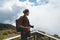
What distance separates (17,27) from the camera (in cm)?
574

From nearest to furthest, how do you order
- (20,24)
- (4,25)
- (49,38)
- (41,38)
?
(20,24) → (49,38) → (41,38) → (4,25)

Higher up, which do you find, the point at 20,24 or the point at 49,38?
the point at 20,24

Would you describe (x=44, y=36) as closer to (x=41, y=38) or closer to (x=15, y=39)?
(x=41, y=38)

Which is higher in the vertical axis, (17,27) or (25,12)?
(25,12)

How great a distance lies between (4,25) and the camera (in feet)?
57.8

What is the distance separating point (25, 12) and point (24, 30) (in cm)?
48

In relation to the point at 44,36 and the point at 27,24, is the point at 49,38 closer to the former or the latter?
the point at 44,36

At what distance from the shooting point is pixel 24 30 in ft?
19.4

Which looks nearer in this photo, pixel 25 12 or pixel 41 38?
pixel 25 12

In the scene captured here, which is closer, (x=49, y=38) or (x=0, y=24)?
(x=49, y=38)

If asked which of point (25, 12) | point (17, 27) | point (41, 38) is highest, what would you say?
point (25, 12)

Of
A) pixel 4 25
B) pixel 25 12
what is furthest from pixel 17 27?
pixel 4 25

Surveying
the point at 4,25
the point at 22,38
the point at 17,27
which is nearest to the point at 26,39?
the point at 22,38

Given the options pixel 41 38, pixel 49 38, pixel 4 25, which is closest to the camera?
pixel 49 38
